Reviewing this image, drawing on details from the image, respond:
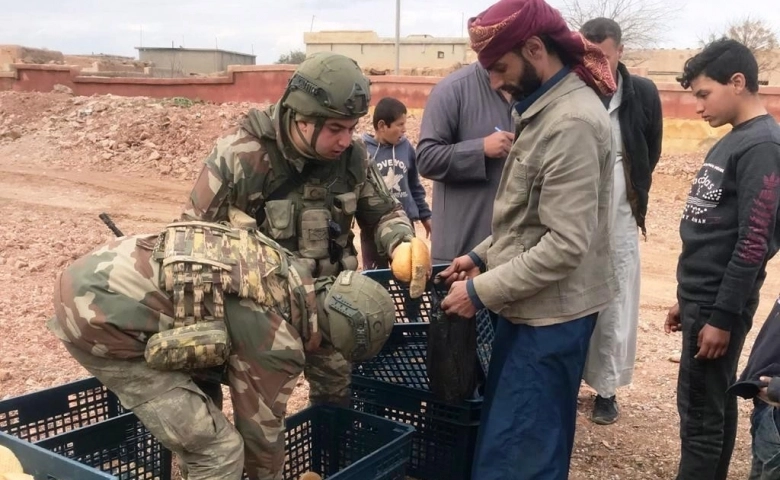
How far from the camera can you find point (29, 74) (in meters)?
17.7

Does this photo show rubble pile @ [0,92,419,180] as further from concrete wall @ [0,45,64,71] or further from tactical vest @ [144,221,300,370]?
tactical vest @ [144,221,300,370]

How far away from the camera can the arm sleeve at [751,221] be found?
105 inches

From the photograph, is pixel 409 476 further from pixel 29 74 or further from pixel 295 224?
pixel 29 74

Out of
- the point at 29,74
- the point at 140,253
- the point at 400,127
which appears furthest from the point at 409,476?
the point at 29,74

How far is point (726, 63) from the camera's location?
2803 millimetres

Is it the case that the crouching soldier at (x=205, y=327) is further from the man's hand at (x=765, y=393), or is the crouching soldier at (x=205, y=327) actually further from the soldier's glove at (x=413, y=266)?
the man's hand at (x=765, y=393)

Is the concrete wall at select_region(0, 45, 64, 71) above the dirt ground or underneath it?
above

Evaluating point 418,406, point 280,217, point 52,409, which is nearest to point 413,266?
point 280,217

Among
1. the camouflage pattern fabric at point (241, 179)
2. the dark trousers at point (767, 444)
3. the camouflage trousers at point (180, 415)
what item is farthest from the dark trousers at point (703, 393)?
the camouflage trousers at point (180, 415)

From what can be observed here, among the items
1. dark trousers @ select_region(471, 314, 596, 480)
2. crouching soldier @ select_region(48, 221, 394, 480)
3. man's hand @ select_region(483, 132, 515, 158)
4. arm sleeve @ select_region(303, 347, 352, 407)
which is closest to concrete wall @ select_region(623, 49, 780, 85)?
man's hand @ select_region(483, 132, 515, 158)

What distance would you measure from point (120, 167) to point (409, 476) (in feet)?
35.9

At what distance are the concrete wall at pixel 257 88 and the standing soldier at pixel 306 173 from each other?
10.8m

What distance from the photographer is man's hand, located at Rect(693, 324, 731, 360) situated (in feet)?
9.20

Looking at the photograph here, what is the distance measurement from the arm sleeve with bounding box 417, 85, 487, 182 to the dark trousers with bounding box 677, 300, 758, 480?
101 centimetres
